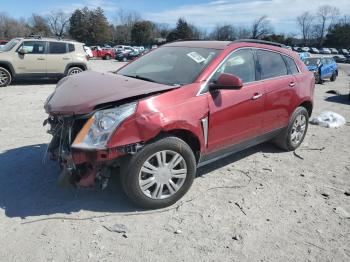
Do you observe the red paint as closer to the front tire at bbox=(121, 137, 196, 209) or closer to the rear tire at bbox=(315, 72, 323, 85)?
the front tire at bbox=(121, 137, 196, 209)

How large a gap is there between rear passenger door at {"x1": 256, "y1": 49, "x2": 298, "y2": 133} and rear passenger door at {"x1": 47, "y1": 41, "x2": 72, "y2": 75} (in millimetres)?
10734

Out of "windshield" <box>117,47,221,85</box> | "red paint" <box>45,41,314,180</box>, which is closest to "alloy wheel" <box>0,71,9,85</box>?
"windshield" <box>117,47,221,85</box>

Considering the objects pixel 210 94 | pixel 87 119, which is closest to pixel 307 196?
pixel 210 94

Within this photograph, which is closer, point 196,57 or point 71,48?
point 196,57

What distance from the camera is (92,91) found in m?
3.77

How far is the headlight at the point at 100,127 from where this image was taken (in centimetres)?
337

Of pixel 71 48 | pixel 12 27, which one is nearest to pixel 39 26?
pixel 12 27

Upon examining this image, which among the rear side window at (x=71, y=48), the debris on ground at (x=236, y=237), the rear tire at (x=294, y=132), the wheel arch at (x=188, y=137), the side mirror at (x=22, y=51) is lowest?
the debris on ground at (x=236, y=237)

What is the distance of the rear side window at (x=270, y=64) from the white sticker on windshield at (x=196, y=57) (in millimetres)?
1004

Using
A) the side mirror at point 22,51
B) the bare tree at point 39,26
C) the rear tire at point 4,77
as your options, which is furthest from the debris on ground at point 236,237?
the bare tree at point 39,26

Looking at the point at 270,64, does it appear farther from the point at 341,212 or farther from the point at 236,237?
the point at 236,237

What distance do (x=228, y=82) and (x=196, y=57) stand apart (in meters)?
0.72

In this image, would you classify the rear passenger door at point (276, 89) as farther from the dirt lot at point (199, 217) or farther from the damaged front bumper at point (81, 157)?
the damaged front bumper at point (81, 157)

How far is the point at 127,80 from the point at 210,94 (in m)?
0.99
